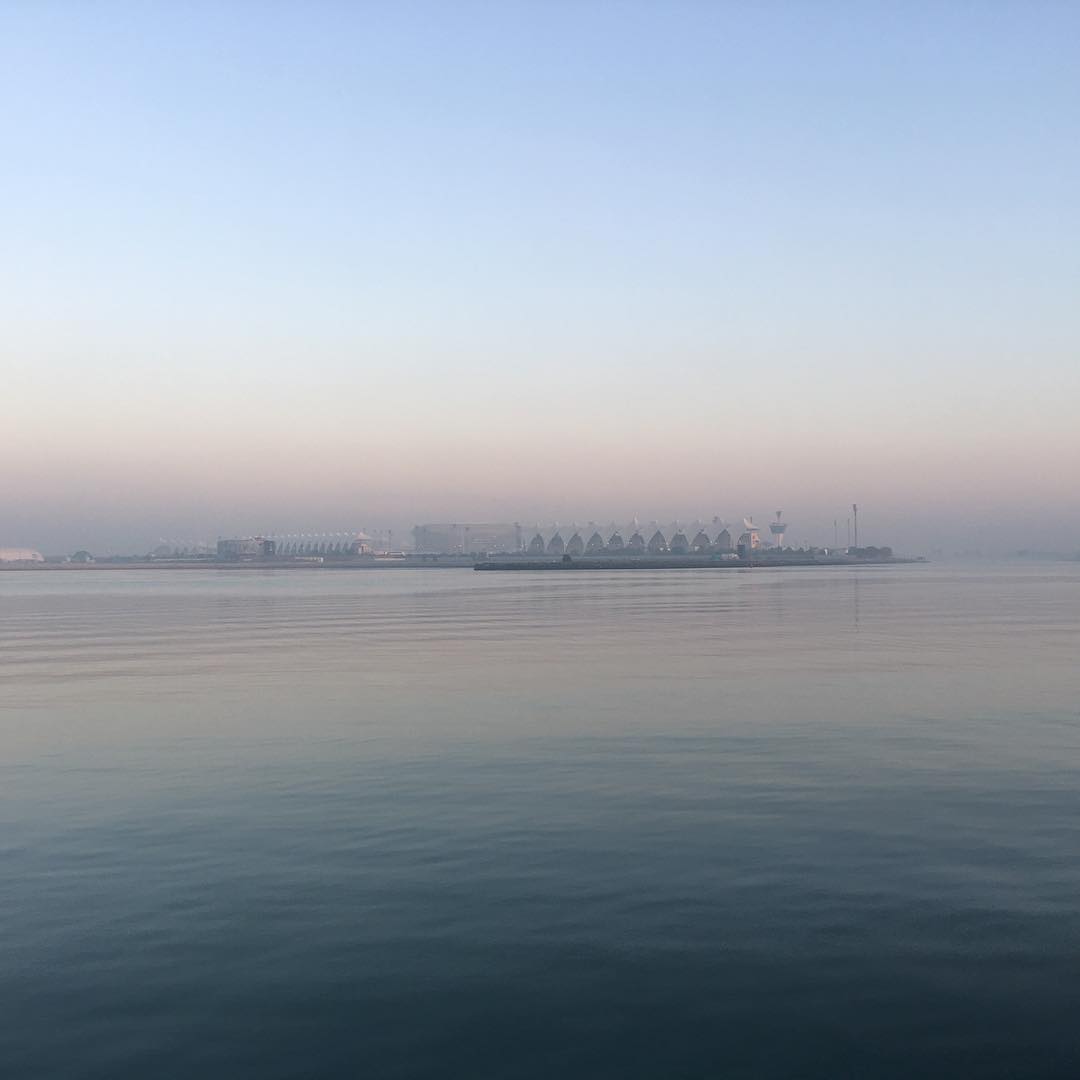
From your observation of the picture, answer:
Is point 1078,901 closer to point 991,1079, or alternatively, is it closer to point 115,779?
point 991,1079

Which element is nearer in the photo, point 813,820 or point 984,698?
point 813,820

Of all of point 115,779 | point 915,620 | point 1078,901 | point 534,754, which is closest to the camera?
point 1078,901

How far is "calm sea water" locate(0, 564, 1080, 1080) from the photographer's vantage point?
8906 mm

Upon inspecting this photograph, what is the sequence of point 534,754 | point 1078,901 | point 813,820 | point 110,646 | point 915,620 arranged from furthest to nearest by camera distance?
1. point 915,620
2. point 110,646
3. point 534,754
4. point 813,820
5. point 1078,901

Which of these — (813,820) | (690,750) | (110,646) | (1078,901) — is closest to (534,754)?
(690,750)

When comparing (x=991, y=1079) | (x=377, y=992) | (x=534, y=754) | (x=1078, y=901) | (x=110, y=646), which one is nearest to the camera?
(x=991, y=1079)

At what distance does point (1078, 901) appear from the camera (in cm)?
1190

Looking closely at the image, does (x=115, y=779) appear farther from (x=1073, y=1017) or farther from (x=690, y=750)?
(x=1073, y=1017)

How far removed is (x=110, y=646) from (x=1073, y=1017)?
45.1m

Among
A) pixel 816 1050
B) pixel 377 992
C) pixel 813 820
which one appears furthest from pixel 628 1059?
pixel 813 820

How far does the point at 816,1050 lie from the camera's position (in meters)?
8.66

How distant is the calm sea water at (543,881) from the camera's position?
891 cm

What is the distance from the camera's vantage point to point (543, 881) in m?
13.0

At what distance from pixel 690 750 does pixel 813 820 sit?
18.7 feet
